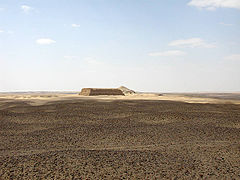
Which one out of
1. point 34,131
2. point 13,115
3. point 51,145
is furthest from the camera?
point 13,115

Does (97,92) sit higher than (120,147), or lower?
higher

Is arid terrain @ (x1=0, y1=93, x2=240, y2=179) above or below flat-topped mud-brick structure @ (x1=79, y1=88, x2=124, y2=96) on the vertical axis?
below

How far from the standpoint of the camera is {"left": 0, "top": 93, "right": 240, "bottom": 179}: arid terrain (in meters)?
3.97

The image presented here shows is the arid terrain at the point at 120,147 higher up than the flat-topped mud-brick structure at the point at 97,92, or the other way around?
the flat-topped mud-brick structure at the point at 97,92

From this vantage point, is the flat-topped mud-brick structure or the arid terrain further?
the flat-topped mud-brick structure

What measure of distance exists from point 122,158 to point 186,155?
129 centimetres

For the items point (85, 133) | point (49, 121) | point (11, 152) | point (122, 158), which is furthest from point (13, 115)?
point (122, 158)

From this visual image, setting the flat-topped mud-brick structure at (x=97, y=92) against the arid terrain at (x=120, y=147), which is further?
the flat-topped mud-brick structure at (x=97, y=92)

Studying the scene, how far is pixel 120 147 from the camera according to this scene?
5.50m

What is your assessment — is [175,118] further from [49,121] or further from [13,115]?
[13,115]

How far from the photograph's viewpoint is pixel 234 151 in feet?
16.9

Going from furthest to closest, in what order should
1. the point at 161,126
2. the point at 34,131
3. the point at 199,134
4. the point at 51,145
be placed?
the point at 161,126 → the point at 34,131 → the point at 199,134 → the point at 51,145

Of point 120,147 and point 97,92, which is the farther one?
point 97,92

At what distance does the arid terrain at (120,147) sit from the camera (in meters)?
3.97
